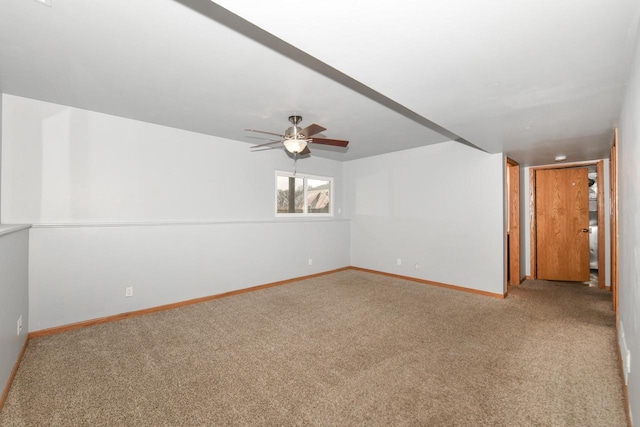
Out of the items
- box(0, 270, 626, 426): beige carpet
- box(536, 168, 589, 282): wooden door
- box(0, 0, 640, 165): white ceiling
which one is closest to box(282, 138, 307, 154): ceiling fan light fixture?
box(0, 0, 640, 165): white ceiling

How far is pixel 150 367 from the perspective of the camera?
2.34 metres

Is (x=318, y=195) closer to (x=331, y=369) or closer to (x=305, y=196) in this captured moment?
(x=305, y=196)

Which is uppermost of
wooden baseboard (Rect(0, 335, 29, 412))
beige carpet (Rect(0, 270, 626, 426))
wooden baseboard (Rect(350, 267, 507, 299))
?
wooden baseboard (Rect(350, 267, 507, 299))

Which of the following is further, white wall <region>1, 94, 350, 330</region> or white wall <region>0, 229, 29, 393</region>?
white wall <region>1, 94, 350, 330</region>

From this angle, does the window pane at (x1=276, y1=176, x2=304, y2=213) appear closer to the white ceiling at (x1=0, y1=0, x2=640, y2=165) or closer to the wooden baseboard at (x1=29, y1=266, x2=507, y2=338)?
the wooden baseboard at (x1=29, y1=266, x2=507, y2=338)

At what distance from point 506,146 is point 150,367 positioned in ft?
15.5

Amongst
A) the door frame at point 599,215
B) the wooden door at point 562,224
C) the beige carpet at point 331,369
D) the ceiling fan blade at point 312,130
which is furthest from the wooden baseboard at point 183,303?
the ceiling fan blade at point 312,130

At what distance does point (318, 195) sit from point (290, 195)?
2.45 feet

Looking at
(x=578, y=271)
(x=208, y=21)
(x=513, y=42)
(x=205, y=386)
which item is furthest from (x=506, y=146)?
(x=205, y=386)

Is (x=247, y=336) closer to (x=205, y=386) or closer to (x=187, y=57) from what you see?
(x=205, y=386)

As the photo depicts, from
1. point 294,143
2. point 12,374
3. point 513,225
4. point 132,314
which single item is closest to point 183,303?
point 132,314

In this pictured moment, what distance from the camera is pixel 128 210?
140 inches

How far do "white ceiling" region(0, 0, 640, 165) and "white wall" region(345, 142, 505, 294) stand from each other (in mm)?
1180

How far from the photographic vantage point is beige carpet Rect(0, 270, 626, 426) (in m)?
1.81
